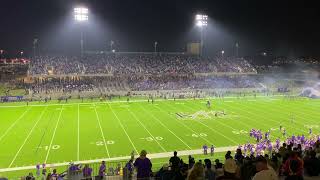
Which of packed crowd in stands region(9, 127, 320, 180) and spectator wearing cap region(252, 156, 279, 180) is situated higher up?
spectator wearing cap region(252, 156, 279, 180)

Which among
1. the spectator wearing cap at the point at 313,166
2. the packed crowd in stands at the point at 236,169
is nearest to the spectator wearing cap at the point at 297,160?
the packed crowd in stands at the point at 236,169

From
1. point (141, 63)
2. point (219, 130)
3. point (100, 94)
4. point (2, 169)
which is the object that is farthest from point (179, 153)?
point (141, 63)

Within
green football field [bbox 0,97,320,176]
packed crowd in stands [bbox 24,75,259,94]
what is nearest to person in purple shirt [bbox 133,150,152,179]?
green football field [bbox 0,97,320,176]

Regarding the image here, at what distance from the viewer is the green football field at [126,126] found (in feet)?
72.2

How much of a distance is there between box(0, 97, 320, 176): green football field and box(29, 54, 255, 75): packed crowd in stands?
17.1 m

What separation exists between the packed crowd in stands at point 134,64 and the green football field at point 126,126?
17057mm

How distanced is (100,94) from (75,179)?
4114 centimetres

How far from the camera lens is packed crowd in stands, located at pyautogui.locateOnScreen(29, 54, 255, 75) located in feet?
199

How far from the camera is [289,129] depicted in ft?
92.6

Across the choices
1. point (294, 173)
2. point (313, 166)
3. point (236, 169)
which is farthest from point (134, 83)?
point (294, 173)

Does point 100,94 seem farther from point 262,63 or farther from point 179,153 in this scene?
point 262,63

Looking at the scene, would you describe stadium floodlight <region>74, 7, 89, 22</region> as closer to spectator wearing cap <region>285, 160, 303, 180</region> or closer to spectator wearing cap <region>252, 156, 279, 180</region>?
spectator wearing cap <region>285, 160, 303, 180</region>

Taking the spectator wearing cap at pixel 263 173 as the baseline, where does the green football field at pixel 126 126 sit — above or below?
below

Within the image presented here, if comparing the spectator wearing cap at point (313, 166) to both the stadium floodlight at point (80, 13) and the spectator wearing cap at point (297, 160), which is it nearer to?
the spectator wearing cap at point (297, 160)
